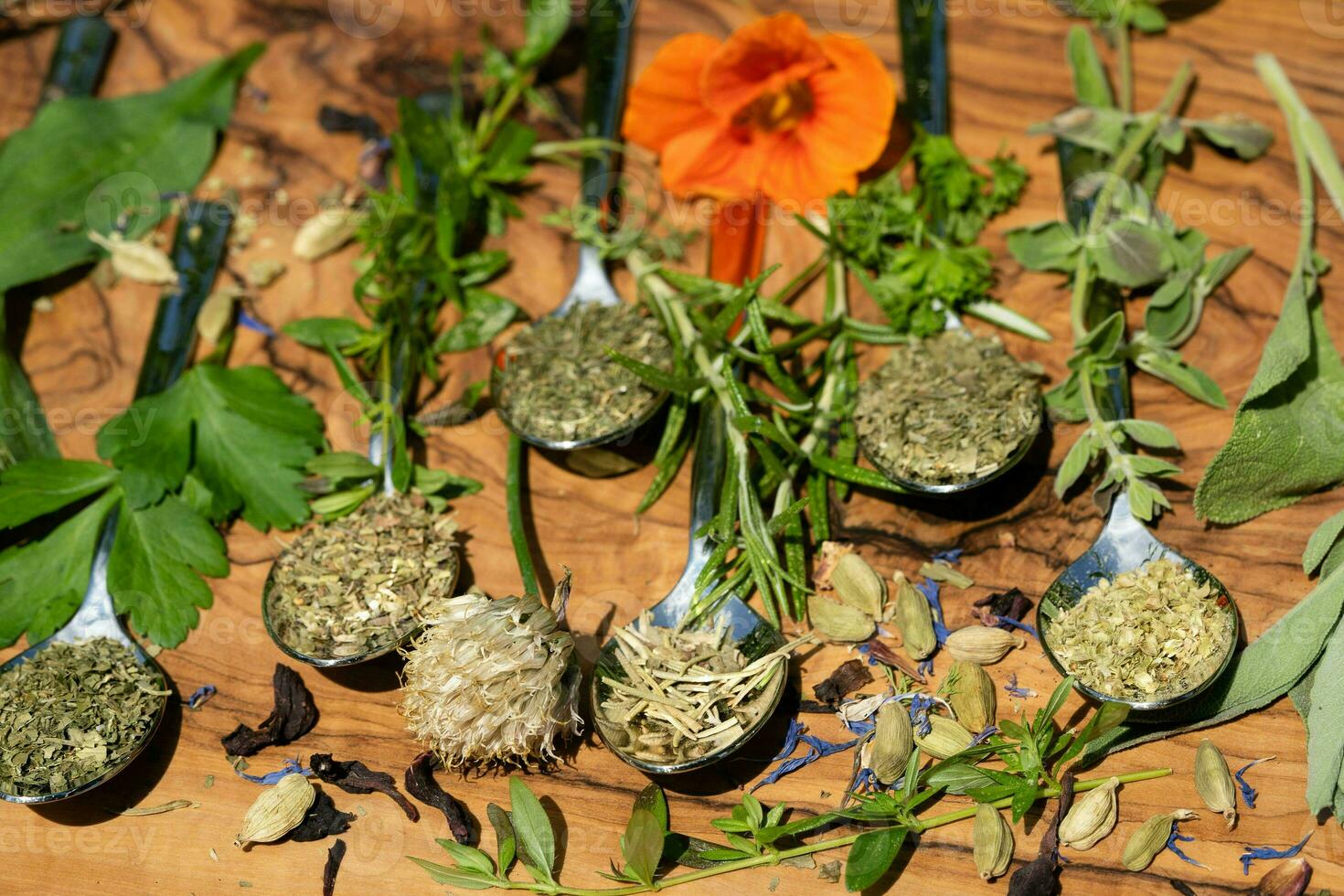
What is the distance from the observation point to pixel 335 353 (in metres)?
1.46

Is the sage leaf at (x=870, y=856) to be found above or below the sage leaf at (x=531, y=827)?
above

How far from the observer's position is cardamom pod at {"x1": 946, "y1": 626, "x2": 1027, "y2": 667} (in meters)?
1.24

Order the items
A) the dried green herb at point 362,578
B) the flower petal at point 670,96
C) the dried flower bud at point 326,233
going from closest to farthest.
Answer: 1. the dried green herb at point 362,578
2. the flower petal at point 670,96
3. the dried flower bud at point 326,233

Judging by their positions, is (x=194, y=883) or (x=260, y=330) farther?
(x=260, y=330)

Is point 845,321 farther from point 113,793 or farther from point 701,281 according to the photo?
point 113,793

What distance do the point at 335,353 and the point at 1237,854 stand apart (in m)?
1.23

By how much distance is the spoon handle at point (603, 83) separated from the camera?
1672mm

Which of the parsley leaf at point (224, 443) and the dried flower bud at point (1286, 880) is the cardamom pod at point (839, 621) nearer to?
the dried flower bud at point (1286, 880)

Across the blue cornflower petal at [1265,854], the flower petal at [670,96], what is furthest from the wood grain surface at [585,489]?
the flower petal at [670,96]

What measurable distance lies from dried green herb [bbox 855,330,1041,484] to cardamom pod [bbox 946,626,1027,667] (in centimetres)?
18

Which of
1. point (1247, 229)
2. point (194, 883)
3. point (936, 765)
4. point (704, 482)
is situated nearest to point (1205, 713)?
point (936, 765)

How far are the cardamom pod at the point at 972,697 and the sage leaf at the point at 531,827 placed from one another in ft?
1.54

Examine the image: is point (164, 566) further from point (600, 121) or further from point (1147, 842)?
point (1147, 842)

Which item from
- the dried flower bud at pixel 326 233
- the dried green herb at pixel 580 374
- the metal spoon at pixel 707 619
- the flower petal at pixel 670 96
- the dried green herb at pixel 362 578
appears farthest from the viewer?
the dried flower bud at pixel 326 233
